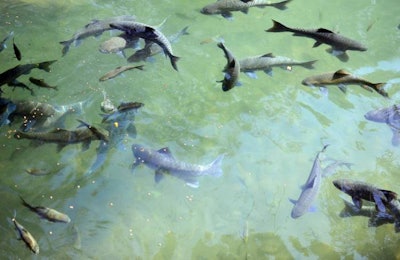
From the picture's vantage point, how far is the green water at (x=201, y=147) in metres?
3.90

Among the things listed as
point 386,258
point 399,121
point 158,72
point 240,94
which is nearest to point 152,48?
point 158,72

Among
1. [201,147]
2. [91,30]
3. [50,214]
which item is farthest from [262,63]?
[50,214]

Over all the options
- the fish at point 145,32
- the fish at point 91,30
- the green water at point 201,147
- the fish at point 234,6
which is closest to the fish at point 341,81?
the green water at point 201,147

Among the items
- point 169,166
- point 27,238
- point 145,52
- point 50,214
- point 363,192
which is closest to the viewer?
point 27,238

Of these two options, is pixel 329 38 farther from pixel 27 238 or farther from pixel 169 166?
pixel 27 238

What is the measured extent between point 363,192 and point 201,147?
1.96m

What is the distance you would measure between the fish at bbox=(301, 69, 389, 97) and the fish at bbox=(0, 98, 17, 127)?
386 centimetres

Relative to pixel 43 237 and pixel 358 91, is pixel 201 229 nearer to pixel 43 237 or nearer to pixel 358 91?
pixel 43 237

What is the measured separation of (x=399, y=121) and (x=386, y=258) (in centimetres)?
211

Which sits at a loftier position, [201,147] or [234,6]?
[234,6]

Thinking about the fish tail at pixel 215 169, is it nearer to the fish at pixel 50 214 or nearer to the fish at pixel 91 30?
the fish at pixel 50 214

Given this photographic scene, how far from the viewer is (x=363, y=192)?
407 cm

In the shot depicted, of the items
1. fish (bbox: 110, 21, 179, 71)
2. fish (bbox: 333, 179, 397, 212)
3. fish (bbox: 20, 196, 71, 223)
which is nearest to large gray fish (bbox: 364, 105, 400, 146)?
fish (bbox: 333, 179, 397, 212)

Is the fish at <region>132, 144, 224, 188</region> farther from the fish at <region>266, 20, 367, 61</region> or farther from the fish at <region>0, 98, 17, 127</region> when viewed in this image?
the fish at <region>266, 20, 367, 61</region>
